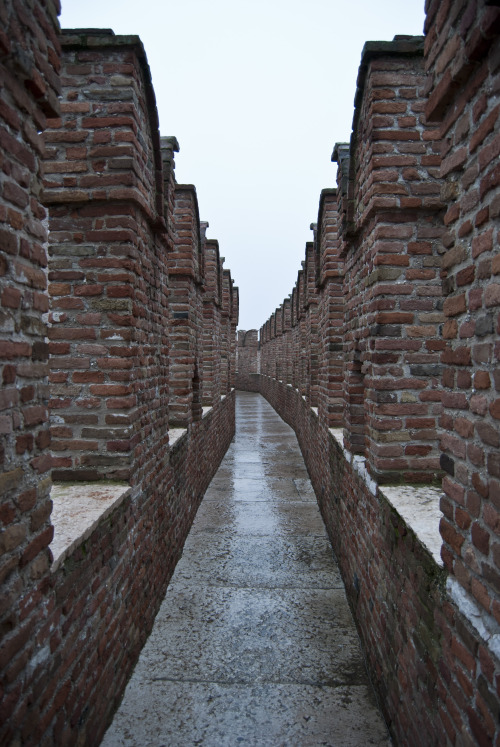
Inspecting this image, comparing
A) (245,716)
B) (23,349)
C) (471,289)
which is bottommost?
(245,716)

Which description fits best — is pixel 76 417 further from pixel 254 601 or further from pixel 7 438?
pixel 254 601

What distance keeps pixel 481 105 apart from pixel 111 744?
3370mm

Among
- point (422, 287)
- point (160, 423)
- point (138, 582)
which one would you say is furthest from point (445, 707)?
point (160, 423)

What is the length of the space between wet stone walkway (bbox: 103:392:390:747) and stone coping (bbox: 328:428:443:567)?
4.05 feet

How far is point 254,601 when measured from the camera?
3.99m

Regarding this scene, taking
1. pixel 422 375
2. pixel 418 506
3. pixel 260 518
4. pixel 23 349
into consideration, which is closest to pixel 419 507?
pixel 418 506

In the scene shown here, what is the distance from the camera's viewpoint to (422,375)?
3.25 meters

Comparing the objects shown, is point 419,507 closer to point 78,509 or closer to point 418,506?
point 418,506

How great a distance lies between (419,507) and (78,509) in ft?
6.21

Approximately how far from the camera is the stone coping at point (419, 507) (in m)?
2.20

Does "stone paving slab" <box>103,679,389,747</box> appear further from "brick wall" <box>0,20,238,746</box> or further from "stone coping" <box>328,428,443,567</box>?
"stone coping" <box>328,428,443,567</box>

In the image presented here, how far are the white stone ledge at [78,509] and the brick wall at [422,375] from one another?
1.59 metres

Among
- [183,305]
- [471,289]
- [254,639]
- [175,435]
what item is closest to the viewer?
[471,289]

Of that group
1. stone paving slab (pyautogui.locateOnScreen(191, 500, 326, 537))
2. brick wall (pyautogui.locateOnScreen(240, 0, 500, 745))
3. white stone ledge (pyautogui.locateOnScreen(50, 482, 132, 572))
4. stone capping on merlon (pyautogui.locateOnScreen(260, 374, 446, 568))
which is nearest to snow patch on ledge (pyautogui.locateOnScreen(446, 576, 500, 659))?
brick wall (pyautogui.locateOnScreen(240, 0, 500, 745))
